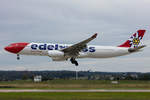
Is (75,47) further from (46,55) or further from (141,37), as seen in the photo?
(141,37)

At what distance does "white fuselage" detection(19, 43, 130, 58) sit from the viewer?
165ft

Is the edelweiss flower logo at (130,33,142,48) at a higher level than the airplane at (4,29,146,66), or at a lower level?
higher

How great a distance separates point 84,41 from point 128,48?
35.7 ft

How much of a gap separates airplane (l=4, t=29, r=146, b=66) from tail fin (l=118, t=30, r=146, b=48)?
58 cm

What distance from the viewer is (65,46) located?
5291 cm

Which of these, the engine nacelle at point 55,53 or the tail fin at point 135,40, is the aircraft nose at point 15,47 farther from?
the tail fin at point 135,40

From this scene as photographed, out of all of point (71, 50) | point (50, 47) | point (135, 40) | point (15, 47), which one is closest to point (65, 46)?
point (71, 50)

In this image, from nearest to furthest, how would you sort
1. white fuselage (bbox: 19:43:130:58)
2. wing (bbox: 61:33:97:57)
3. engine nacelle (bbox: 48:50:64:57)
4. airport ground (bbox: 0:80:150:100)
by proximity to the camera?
airport ground (bbox: 0:80:150:100) < engine nacelle (bbox: 48:50:64:57) < white fuselage (bbox: 19:43:130:58) < wing (bbox: 61:33:97:57)

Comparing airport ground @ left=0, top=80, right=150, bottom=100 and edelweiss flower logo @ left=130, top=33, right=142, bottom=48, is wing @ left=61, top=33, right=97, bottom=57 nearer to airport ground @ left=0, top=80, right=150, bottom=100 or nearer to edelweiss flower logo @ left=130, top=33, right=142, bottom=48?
airport ground @ left=0, top=80, right=150, bottom=100

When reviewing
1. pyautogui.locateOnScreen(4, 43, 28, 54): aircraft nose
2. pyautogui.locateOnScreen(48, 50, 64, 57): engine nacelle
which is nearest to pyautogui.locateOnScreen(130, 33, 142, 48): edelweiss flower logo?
pyautogui.locateOnScreen(48, 50, 64, 57): engine nacelle

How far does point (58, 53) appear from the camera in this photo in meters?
50.7

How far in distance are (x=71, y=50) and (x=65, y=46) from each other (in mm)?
1450

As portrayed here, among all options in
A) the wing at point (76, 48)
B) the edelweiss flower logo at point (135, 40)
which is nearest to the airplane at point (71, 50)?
the wing at point (76, 48)
